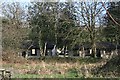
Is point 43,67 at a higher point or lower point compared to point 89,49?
lower

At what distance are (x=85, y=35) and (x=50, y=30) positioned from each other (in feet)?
8.78

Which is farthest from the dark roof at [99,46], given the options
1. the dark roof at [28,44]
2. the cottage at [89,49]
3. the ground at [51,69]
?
the ground at [51,69]

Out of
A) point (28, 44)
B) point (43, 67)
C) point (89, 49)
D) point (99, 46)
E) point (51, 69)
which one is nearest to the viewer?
point (51, 69)

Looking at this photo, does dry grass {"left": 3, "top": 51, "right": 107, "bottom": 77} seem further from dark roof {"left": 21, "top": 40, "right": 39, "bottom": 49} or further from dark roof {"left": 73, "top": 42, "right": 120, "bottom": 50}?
dark roof {"left": 73, "top": 42, "right": 120, "bottom": 50}

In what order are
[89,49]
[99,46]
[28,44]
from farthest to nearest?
[28,44] < [99,46] < [89,49]

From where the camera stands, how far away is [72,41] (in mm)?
16250

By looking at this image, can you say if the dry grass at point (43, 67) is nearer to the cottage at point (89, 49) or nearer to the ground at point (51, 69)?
the ground at point (51, 69)

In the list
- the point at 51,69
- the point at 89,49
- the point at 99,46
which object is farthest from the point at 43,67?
the point at 99,46

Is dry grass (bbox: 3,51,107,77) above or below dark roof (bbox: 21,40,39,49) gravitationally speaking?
below

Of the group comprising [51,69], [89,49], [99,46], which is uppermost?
[99,46]

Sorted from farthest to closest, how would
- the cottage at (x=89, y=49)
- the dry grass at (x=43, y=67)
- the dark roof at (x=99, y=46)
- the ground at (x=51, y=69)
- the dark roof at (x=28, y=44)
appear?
the cottage at (x=89, y=49), the dark roof at (x=99, y=46), the dark roof at (x=28, y=44), the dry grass at (x=43, y=67), the ground at (x=51, y=69)

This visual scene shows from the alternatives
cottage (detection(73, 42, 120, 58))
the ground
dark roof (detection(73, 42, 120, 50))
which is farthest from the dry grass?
cottage (detection(73, 42, 120, 58))

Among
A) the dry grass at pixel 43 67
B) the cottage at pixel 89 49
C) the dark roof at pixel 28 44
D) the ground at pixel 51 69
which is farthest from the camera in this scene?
the cottage at pixel 89 49

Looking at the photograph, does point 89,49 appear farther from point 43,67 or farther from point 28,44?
A: point 43,67
